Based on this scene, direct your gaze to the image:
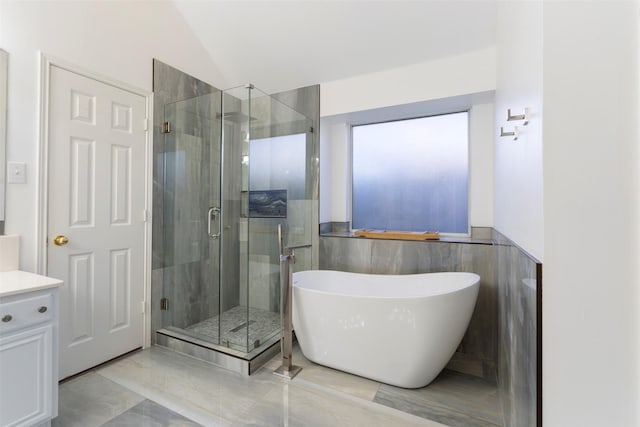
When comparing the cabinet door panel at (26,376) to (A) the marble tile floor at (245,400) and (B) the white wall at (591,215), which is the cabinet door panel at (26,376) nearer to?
(A) the marble tile floor at (245,400)

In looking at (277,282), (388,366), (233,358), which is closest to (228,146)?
(277,282)

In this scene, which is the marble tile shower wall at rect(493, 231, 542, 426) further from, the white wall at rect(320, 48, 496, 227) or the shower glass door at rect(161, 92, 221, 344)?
the shower glass door at rect(161, 92, 221, 344)

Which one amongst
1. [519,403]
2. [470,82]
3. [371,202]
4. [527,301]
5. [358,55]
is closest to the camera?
[527,301]

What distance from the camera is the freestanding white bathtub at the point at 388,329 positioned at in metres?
1.77

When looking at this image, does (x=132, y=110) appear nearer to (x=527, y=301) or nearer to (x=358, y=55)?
(x=358, y=55)

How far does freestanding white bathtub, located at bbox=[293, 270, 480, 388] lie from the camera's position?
1.77 meters

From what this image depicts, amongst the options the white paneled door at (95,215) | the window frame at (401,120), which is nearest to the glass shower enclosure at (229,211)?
the white paneled door at (95,215)

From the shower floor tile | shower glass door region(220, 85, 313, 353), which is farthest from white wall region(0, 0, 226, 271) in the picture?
the shower floor tile

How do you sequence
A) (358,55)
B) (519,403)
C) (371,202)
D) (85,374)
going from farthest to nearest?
(371,202) → (358,55) → (85,374) → (519,403)

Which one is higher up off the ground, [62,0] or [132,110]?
[62,0]

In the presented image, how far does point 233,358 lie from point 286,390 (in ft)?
1.61

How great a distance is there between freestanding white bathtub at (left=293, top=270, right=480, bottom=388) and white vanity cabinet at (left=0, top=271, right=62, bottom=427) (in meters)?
1.34

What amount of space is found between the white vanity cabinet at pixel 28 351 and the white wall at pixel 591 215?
2043mm

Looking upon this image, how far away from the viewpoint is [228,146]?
2615mm
